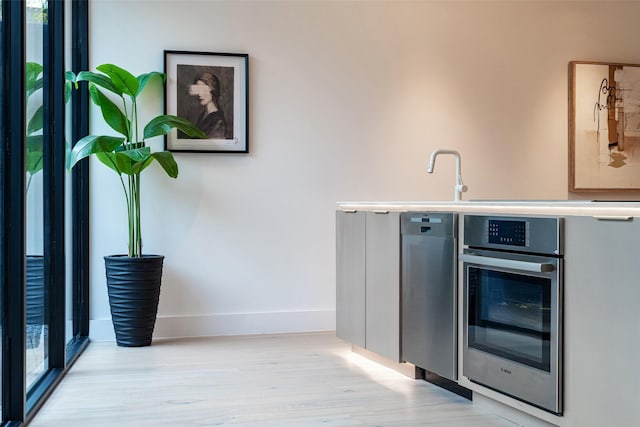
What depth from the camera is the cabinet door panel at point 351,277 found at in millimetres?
3988

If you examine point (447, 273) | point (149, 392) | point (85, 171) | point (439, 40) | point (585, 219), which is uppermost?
point (439, 40)

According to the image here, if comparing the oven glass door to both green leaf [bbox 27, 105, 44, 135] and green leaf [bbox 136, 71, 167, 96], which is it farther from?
green leaf [bbox 136, 71, 167, 96]

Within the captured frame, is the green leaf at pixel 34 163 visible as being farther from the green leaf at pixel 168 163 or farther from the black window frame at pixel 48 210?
the green leaf at pixel 168 163

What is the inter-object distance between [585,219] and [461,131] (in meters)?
2.97

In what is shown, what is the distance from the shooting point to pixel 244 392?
3.30 m

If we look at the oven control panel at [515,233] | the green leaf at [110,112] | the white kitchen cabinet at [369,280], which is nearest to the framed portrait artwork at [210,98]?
the green leaf at [110,112]

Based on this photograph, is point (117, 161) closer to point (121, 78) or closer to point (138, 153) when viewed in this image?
point (138, 153)

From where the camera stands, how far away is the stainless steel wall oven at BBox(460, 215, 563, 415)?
254cm

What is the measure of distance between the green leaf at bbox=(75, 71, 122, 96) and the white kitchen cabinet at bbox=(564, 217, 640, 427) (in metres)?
2.94

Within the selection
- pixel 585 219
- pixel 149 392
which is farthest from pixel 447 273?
pixel 149 392

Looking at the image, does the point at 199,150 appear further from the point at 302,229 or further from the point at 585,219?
the point at 585,219

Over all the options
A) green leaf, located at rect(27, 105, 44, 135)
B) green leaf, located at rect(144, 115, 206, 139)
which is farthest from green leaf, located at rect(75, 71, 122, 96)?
green leaf, located at rect(27, 105, 44, 135)

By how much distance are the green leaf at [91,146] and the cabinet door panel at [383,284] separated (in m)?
1.59

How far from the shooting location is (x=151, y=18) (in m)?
4.74
